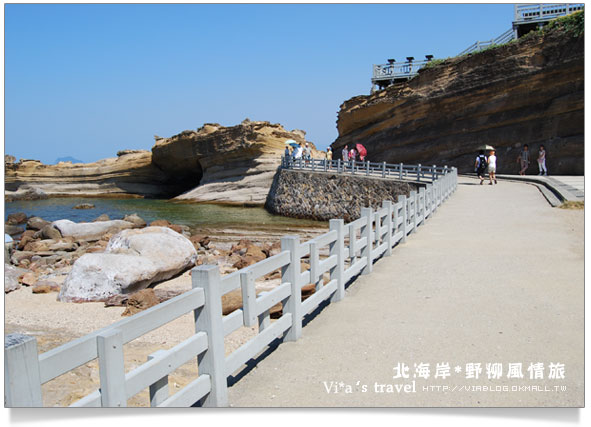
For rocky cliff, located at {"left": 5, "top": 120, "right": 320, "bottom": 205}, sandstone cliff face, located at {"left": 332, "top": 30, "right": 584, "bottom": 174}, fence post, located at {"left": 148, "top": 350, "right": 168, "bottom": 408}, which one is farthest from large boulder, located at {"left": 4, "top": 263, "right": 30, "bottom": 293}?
rocky cliff, located at {"left": 5, "top": 120, "right": 320, "bottom": 205}

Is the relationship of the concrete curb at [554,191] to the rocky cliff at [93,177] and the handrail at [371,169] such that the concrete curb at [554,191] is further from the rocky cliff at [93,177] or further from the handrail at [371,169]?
the rocky cliff at [93,177]

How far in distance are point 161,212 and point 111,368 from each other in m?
33.4

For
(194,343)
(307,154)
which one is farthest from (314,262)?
(307,154)

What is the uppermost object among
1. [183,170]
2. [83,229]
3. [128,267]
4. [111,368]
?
[183,170]

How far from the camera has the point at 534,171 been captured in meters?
29.2

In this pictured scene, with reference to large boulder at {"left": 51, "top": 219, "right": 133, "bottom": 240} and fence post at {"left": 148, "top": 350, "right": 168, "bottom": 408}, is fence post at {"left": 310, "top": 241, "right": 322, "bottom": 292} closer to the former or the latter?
fence post at {"left": 148, "top": 350, "right": 168, "bottom": 408}

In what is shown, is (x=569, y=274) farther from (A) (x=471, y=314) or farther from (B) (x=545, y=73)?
(B) (x=545, y=73)

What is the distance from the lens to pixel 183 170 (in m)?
A: 50.1

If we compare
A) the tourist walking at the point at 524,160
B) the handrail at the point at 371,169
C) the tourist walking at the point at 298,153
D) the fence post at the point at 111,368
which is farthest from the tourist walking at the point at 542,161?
the fence post at the point at 111,368

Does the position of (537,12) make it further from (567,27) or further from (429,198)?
(429,198)

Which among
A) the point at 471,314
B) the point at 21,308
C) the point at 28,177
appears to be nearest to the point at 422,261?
the point at 471,314

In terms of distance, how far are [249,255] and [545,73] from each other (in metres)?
21.2

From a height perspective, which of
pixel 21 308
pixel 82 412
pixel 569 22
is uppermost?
pixel 569 22

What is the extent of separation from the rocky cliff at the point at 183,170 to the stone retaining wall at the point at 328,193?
6.35 meters
